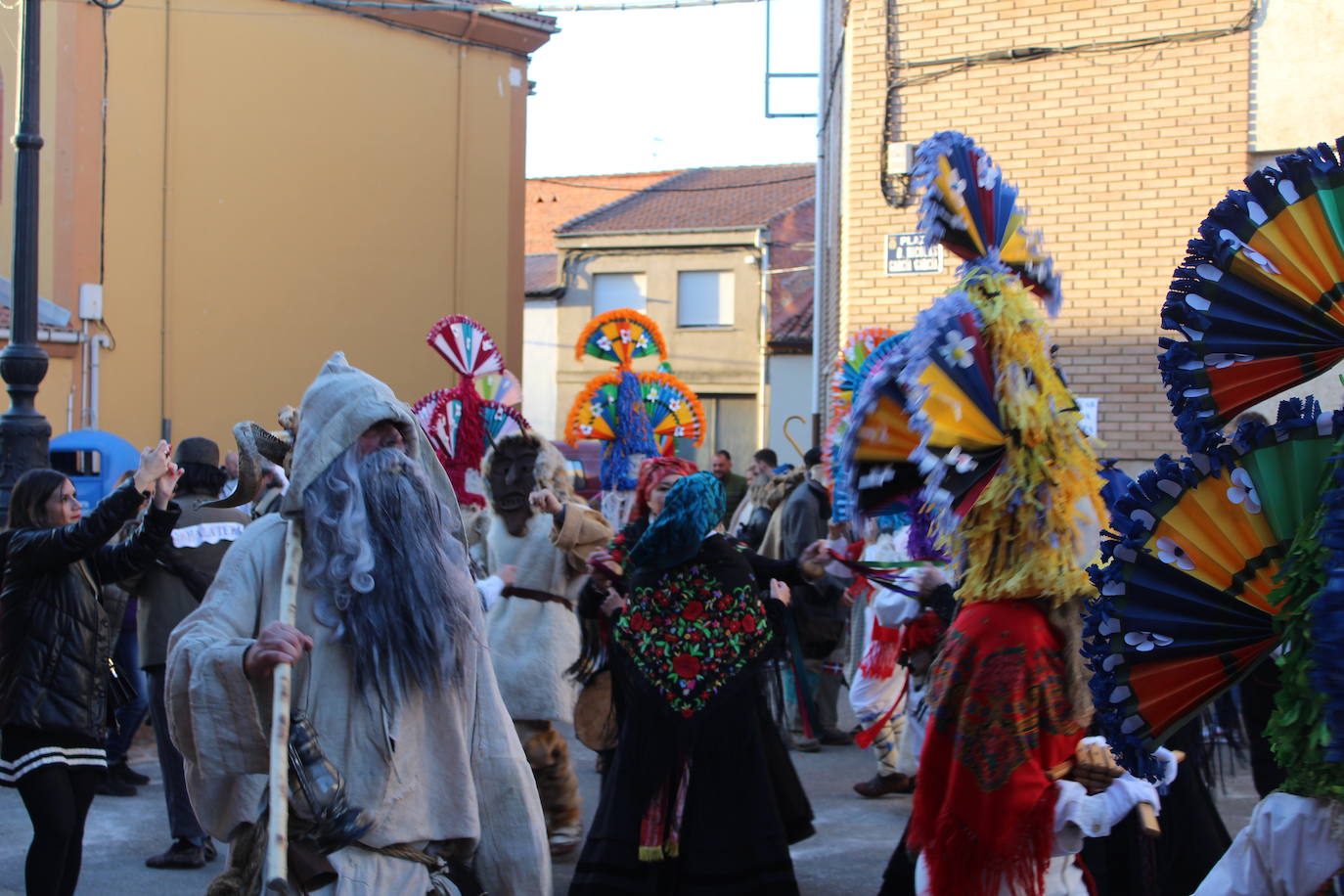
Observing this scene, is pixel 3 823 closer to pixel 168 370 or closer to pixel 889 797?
pixel 889 797

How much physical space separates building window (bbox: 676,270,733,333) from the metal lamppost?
25427 mm

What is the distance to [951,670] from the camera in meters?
3.57

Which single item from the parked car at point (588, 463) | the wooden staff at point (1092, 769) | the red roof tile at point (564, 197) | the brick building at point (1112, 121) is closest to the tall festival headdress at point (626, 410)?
the brick building at point (1112, 121)

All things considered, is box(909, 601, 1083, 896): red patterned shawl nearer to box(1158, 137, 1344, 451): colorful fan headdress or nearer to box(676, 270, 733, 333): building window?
box(1158, 137, 1344, 451): colorful fan headdress

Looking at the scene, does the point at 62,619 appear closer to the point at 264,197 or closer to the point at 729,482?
the point at 729,482

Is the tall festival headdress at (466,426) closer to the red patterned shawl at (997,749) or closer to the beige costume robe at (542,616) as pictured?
the beige costume robe at (542,616)

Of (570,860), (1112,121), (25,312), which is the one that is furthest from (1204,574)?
(1112,121)

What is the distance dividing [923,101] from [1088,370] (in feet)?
8.05

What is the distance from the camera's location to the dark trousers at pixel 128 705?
738 centimetres

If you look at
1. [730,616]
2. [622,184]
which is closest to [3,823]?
[730,616]

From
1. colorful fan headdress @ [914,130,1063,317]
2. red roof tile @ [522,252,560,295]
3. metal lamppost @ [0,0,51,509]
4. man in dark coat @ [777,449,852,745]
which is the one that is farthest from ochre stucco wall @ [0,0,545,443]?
red roof tile @ [522,252,560,295]

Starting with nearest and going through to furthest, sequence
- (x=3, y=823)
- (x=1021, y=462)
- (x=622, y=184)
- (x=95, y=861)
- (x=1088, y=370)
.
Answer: (x=1021, y=462), (x=95, y=861), (x=3, y=823), (x=1088, y=370), (x=622, y=184)

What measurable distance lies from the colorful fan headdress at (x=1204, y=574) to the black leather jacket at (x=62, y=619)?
10.5ft

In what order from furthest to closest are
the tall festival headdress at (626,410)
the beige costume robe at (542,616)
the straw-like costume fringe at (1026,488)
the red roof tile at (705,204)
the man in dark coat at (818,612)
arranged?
the red roof tile at (705,204)
the tall festival headdress at (626,410)
the man in dark coat at (818,612)
the beige costume robe at (542,616)
the straw-like costume fringe at (1026,488)
